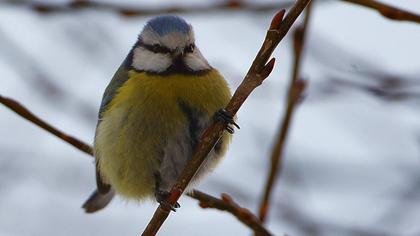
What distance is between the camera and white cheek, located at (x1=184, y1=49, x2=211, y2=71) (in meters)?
2.76

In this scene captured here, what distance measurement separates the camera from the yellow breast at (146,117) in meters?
2.65

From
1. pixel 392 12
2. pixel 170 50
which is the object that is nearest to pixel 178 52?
pixel 170 50

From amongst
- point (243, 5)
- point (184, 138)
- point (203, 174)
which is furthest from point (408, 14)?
point (203, 174)

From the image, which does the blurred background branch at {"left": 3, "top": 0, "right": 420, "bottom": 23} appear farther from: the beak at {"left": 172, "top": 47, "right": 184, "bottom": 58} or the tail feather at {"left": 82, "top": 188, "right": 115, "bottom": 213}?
the tail feather at {"left": 82, "top": 188, "right": 115, "bottom": 213}

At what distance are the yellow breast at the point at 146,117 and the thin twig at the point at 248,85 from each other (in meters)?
0.65

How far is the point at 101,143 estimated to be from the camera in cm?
284

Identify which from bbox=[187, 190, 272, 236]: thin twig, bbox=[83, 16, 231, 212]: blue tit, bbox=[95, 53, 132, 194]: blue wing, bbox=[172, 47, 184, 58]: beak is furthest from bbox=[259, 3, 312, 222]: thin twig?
bbox=[95, 53, 132, 194]: blue wing

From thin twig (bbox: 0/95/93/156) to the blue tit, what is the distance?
17.2 inches

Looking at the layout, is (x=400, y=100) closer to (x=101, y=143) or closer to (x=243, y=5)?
(x=243, y=5)

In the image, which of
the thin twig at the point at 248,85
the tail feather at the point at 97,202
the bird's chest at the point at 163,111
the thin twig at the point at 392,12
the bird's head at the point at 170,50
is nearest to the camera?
the thin twig at the point at 248,85

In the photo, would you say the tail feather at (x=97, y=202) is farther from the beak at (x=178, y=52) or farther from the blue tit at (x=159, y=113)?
the beak at (x=178, y=52)

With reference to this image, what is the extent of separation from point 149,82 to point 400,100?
1.08m

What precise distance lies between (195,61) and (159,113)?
0.31m

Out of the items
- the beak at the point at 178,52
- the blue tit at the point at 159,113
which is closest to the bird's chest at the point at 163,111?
the blue tit at the point at 159,113
